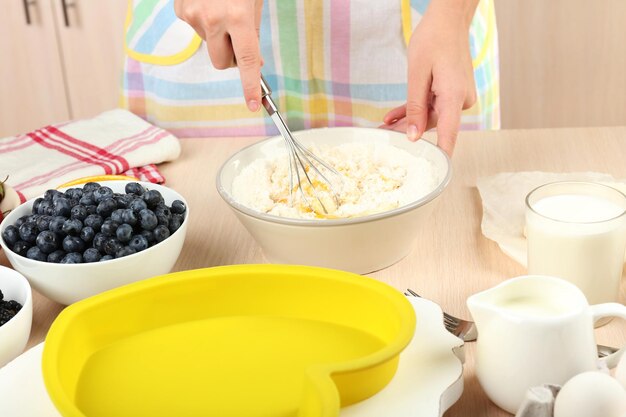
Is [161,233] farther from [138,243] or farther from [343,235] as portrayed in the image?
[343,235]

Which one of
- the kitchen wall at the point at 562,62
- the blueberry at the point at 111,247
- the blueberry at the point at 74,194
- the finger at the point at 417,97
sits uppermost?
the finger at the point at 417,97

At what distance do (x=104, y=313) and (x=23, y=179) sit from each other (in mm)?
Answer: 489

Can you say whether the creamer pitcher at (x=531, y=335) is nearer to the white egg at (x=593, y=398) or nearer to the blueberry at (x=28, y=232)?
the white egg at (x=593, y=398)

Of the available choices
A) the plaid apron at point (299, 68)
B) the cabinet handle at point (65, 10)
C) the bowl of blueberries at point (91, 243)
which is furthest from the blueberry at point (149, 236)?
the cabinet handle at point (65, 10)

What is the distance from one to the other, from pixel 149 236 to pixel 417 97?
39cm

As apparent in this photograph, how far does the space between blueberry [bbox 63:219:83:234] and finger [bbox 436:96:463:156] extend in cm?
45

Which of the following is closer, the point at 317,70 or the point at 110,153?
the point at 110,153

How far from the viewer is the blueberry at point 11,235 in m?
0.89

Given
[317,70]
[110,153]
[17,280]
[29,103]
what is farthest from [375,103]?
[29,103]

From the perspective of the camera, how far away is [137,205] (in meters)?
0.88

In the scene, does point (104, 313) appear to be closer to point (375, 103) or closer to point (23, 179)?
point (23, 179)

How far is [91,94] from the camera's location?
258cm

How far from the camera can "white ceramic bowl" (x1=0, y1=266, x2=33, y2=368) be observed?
77cm

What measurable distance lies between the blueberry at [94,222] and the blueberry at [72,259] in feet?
0.11
